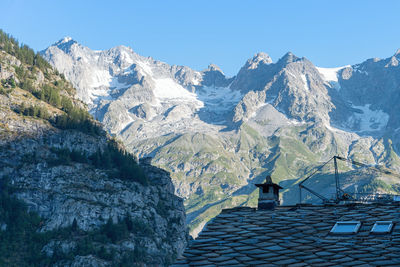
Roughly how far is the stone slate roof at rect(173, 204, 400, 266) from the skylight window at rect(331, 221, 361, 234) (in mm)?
399

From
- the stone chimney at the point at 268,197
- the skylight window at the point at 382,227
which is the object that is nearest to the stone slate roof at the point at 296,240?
the skylight window at the point at 382,227

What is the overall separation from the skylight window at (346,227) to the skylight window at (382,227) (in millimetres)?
1039

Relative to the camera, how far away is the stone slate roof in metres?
30.7

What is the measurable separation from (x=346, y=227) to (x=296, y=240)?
11.3ft

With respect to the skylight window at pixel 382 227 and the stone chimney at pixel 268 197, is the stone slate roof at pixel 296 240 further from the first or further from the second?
the stone chimney at pixel 268 197

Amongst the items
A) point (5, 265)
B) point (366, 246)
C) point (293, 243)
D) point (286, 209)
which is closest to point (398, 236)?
point (366, 246)

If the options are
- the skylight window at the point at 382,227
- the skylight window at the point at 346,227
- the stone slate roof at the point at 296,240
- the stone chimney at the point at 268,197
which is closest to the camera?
the stone slate roof at the point at 296,240

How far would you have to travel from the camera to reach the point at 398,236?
32.3 meters

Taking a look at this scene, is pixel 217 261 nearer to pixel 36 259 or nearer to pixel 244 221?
pixel 244 221

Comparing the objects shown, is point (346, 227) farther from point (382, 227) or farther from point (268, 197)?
point (268, 197)

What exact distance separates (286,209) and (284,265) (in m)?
10.4

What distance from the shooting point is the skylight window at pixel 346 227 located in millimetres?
33709

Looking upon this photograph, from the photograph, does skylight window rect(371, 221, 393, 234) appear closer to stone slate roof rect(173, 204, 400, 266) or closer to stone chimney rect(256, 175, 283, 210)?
stone slate roof rect(173, 204, 400, 266)

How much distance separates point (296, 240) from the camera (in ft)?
110
